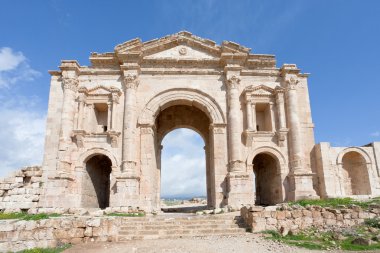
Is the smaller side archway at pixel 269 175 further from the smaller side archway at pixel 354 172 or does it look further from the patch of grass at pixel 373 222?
the patch of grass at pixel 373 222

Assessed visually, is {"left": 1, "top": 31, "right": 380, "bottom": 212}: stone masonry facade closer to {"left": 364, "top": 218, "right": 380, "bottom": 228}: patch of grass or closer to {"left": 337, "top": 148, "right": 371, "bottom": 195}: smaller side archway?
Answer: {"left": 337, "top": 148, "right": 371, "bottom": 195}: smaller side archway

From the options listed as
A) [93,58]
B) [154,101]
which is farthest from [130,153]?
[93,58]

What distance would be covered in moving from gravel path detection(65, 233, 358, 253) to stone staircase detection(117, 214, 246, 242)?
60cm

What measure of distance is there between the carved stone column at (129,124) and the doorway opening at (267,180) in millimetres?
7740

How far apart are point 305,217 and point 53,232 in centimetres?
845

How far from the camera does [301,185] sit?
51.1ft

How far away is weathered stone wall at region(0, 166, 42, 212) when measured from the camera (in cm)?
1491

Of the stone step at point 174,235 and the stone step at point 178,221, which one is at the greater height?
the stone step at point 178,221

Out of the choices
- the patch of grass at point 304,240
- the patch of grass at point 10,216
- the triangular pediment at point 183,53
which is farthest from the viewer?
the triangular pediment at point 183,53

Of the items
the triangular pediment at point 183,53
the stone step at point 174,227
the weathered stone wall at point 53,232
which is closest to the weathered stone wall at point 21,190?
the weathered stone wall at point 53,232

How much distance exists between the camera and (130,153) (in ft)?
51.2

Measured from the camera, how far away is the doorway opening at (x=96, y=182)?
16203 mm

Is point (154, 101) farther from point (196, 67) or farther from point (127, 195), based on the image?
→ point (127, 195)

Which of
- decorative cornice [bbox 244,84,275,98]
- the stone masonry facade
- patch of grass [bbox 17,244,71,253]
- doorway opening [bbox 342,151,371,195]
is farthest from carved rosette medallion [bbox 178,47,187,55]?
patch of grass [bbox 17,244,71,253]
